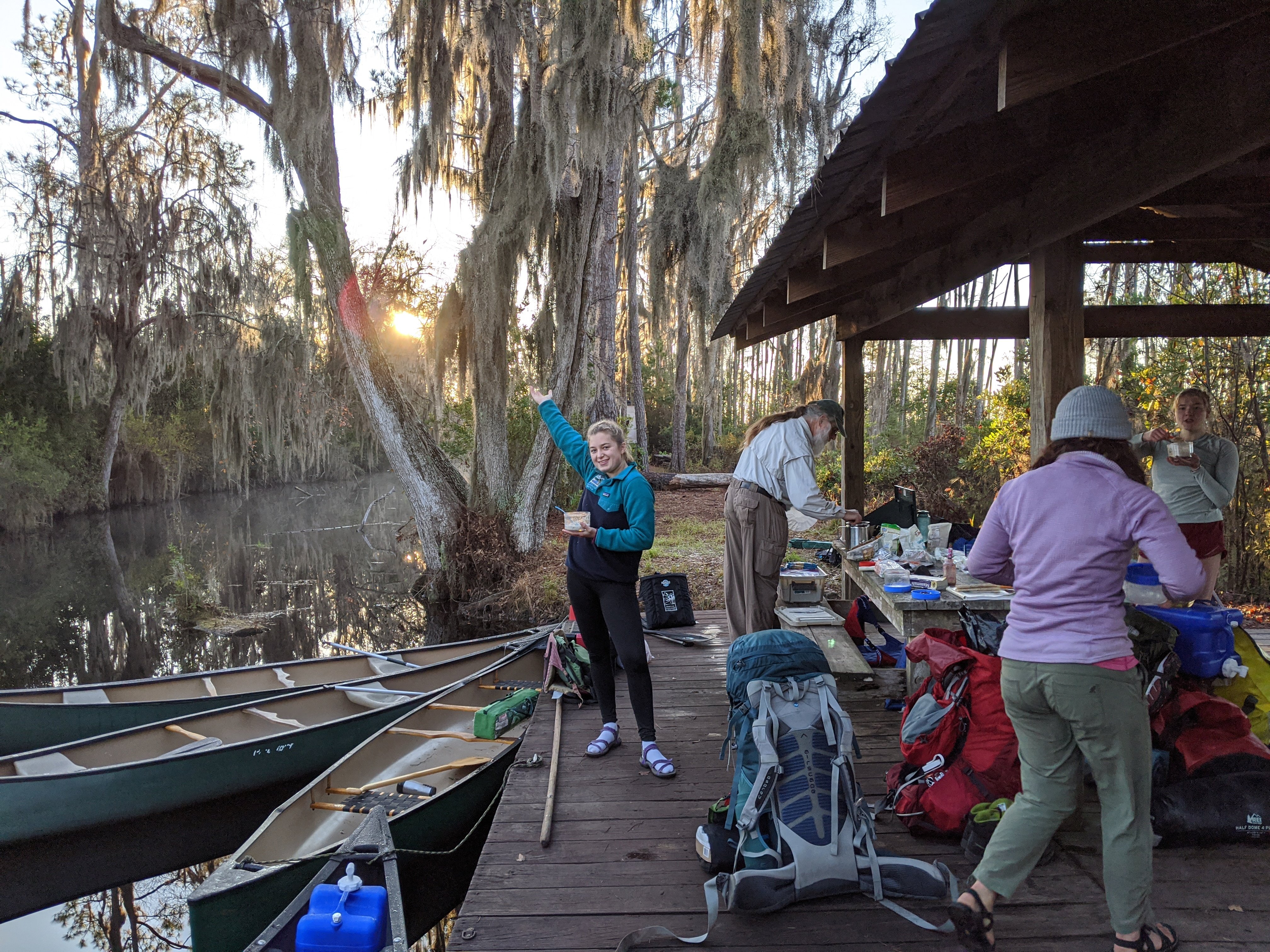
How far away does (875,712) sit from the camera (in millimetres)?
4668

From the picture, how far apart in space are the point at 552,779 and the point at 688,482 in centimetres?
1521

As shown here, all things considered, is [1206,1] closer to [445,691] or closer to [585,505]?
[585,505]

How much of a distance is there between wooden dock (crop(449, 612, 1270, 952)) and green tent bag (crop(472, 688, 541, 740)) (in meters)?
1.22

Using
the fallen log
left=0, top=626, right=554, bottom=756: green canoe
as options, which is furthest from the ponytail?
the fallen log

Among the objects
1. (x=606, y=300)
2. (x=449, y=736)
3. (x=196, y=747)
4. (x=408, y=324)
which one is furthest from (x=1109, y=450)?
(x=408, y=324)

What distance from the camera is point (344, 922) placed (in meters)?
2.91

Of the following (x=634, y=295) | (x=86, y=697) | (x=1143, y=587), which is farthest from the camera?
(x=634, y=295)

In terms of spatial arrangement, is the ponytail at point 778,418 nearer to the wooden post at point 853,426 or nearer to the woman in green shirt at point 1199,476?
the woman in green shirt at point 1199,476

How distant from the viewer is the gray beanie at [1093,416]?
2.34 m

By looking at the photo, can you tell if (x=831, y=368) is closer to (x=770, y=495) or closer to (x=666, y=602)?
(x=666, y=602)

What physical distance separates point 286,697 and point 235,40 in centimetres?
933

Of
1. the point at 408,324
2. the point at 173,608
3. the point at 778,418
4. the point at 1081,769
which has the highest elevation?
the point at 408,324

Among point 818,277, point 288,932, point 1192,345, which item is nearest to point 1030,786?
point 288,932

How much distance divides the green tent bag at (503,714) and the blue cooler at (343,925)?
213 cm
